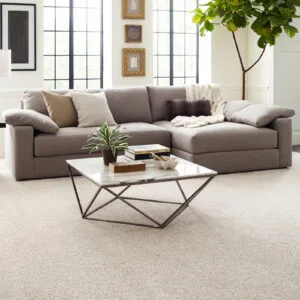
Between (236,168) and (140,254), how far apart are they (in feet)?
8.63

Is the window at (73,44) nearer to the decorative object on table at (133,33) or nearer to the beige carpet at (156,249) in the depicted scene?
the decorative object on table at (133,33)

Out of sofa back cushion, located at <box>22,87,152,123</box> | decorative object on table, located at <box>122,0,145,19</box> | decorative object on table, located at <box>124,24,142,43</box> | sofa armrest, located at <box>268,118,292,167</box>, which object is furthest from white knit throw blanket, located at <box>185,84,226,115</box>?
decorative object on table, located at <box>122,0,145,19</box>

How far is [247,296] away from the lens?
8.39ft

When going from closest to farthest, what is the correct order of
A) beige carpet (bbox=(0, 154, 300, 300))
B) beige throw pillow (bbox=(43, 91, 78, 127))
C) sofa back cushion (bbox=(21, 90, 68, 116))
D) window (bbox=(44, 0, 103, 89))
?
beige carpet (bbox=(0, 154, 300, 300)) → beige throw pillow (bbox=(43, 91, 78, 127)) → sofa back cushion (bbox=(21, 90, 68, 116)) → window (bbox=(44, 0, 103, 89))

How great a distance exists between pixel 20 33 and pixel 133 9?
154cm

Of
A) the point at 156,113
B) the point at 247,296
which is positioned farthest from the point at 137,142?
the point at 247,296

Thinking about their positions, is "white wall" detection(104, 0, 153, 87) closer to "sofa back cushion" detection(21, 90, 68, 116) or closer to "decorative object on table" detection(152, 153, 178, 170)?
"sofa back cushion" detection(21, 90, 68, 116)

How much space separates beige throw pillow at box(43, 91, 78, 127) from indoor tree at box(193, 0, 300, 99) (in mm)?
2448

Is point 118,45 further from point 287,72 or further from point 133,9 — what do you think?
point 287,72

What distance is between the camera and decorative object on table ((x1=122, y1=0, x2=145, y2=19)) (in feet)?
23.8

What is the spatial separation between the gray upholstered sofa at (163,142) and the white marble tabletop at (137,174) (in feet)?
3.90

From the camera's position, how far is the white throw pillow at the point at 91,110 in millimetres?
5676

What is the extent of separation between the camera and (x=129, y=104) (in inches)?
245

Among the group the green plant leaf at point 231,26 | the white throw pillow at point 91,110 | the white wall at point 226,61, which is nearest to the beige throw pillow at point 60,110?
the white throw pillow at point 91,110
